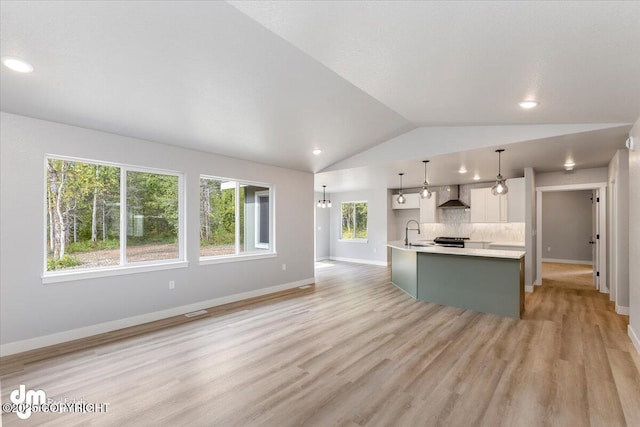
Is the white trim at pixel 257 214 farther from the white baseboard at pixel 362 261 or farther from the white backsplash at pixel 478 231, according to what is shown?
the white backsplash at pixel 478 231

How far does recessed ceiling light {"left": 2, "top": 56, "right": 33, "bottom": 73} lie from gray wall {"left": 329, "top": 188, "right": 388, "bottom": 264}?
8037 millimetres

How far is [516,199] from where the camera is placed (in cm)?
661

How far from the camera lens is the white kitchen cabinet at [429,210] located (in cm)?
859

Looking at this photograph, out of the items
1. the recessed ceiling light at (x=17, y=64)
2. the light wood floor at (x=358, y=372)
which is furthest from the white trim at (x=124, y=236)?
the recessed ceiling light at (x=17, y=64)

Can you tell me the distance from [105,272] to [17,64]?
7.91 ft

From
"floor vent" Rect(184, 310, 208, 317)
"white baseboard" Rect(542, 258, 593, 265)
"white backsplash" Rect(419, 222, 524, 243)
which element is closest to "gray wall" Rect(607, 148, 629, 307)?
"white backsplash" Rect(419, 222, 524, 243)

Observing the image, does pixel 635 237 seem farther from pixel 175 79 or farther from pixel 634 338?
pixel 175 79

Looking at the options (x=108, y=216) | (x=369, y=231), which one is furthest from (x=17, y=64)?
(x=369, y=231)

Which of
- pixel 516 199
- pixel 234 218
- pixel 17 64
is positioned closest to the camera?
pixel 17 64

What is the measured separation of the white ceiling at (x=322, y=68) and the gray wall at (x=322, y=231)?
6.13 meters

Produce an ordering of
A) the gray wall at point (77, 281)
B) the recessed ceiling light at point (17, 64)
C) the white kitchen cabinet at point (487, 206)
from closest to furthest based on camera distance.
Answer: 1. the recessed ceiling light at point (17, 64)
2. the gray wall at point (77, 281)
3. the white kitchen cabinet at point (487, 206)

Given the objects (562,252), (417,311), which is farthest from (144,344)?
(562,252)

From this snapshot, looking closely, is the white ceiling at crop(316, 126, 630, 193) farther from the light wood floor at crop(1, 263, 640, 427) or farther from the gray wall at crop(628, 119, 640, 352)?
the light wood floor at crop(1, 263, 640, 427)

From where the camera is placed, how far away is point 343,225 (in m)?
10.7
